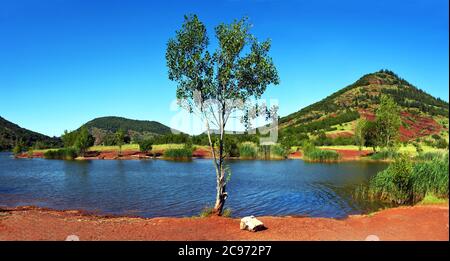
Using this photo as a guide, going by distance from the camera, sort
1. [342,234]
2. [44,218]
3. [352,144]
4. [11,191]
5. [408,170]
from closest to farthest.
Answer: [342,234], [44,218], [408,170], [11,191], [352,144]

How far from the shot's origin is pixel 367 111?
135 metres

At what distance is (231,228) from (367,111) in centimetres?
13030

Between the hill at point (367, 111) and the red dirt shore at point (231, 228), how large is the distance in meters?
71.8

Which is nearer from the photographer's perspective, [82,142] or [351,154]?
[351,154]

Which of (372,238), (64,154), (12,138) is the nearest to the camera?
(372,238)

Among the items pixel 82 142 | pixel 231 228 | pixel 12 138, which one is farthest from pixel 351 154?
pixel 12 138

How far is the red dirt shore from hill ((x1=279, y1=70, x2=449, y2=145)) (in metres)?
71.8

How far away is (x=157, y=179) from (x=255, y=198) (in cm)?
1453

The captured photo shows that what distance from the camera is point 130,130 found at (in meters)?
194

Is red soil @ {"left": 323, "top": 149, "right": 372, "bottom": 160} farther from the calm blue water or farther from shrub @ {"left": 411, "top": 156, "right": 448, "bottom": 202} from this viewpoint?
shrub @ {"left": 411, "top": 156, "right": 448, "bottom": 202}

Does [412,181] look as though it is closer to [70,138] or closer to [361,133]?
[361,133]

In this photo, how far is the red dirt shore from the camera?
46.1 ft
